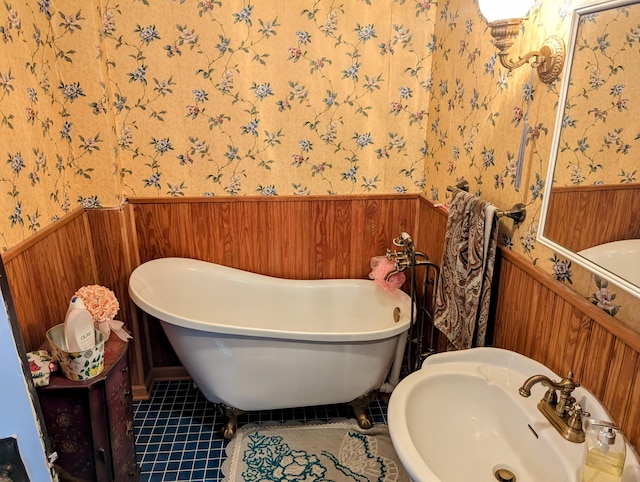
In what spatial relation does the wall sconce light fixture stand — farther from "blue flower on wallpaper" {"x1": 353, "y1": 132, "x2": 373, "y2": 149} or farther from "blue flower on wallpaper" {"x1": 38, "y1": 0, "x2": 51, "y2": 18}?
"blue flower on wallpaper" {"x1": 38, "y1": 0, "x2": 51, "y2": 18}

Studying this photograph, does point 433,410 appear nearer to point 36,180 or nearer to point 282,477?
point 282,477

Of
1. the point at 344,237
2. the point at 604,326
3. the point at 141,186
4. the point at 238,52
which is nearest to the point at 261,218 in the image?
the point at 344,237

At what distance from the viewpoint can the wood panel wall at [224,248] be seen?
1.59 meters

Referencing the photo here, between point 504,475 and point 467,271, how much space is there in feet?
2.38

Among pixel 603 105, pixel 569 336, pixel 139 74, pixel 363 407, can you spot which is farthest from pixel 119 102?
pixel 569 336

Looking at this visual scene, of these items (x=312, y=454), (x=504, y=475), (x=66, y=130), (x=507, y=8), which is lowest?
(x=312, y=454)

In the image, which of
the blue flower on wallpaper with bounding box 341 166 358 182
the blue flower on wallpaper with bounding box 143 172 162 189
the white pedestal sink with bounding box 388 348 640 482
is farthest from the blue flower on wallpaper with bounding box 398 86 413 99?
the white pedestal sink with bounding box 388 348 640 482

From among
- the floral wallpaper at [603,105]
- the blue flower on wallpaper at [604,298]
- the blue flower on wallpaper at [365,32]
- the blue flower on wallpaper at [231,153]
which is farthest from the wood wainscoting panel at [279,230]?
the blue flower on wallpaper at [604,298]

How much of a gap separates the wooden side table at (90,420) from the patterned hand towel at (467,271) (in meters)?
1.26

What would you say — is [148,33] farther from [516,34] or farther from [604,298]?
[604,298]

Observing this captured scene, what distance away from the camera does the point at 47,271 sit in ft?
5.86

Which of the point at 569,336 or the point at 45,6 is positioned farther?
the point at 45,6

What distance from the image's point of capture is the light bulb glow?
1.29 meters

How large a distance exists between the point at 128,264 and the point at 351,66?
1505mm
